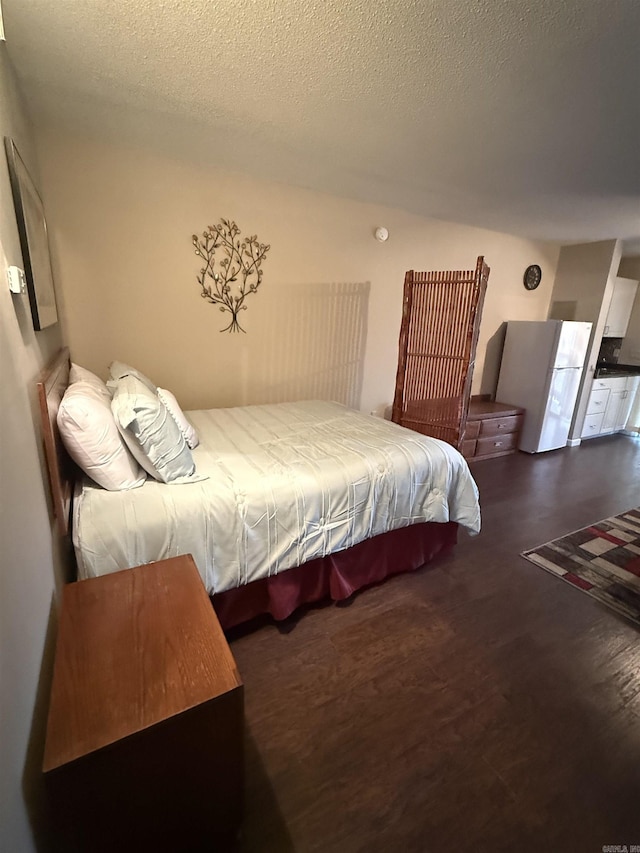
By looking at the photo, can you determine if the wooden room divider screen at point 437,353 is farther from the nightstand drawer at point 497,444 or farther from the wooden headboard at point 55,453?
the wooden headboard at point 55,453

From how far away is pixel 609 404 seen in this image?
4.96 m

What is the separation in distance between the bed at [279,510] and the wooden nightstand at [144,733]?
397mm

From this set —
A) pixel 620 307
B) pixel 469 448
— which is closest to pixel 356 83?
pixel 469 448

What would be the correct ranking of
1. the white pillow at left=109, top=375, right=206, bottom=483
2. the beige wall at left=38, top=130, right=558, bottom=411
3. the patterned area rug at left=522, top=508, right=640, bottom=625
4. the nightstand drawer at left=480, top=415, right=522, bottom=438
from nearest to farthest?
the white pillow at left=109, top=375, right=206, bottom=483
the patterned area rug at left=522, top=508, right=640, bottom=625
the beige wall at left=38, top=130, right=558, bottom=411
the nightstand drawer at left=480, top=415, right=522, bottom=438

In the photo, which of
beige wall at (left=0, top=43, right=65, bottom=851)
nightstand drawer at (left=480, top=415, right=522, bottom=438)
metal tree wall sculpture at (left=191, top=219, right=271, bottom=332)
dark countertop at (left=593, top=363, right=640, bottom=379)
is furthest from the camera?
dark countertop at (left=593, top=363, right=640, bottom=379)

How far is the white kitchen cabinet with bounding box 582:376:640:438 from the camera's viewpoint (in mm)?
4770

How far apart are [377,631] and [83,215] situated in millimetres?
2977

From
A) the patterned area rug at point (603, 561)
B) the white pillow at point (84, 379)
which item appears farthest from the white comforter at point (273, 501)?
the patterned area rug at point (603, 561)

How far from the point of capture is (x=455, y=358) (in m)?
3.19

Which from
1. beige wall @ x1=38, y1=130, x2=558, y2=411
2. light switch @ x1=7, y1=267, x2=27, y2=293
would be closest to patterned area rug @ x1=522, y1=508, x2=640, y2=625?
beige wall @ x1=38, y1=130, x2=558, y2=411

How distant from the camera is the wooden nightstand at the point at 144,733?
2.51 ft

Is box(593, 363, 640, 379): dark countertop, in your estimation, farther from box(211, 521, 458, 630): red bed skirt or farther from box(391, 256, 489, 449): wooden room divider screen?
box(211, 521, 458, 630): red bed skirt

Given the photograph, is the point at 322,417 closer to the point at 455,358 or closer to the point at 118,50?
the point at 455,358

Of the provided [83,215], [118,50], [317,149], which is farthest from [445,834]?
[83,215]
